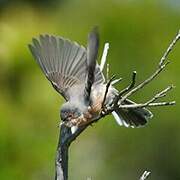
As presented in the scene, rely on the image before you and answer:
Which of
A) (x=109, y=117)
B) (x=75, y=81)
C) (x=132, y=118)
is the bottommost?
(x=132, y=118)

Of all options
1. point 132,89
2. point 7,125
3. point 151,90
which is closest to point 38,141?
point 7,125

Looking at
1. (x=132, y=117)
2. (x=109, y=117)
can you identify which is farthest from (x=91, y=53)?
(x=109, y=117)

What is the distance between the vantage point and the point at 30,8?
669 centimetres

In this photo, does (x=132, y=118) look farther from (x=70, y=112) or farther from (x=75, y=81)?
(x=70, y=112)

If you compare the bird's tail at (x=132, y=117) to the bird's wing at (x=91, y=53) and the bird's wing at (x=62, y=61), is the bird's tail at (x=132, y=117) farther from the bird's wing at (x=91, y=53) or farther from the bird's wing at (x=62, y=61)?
the bird's wing at (x=91, y=53)

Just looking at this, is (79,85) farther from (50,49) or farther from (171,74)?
(171,74)

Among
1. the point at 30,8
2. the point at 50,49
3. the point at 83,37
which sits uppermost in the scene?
the point at 30,8

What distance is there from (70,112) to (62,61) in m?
0.19

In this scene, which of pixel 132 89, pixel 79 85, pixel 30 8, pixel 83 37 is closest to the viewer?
pixel 132 89

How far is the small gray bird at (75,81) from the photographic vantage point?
199 cm

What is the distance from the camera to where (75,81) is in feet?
7.07

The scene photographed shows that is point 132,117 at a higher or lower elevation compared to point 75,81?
lower

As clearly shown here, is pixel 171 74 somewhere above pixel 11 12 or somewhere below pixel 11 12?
below

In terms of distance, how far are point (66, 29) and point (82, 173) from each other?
1398 mm
